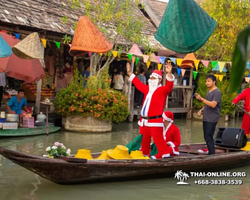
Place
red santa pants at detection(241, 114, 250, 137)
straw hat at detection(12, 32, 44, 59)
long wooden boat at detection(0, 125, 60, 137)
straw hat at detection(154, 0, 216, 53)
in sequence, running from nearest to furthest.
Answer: straw hat at detection(154, 0, 216, 53), straw hat at detection(12, 32, 44, 59), red santa pants at detection(241, 114, 250, 137), long wooden boat at detection(0, 125, 60, 137)

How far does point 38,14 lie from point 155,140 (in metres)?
7.52

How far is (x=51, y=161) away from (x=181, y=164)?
2161 millimetres

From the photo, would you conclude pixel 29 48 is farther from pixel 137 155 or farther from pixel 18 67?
pixel 137 155

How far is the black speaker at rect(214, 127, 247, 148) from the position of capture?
7141 mm

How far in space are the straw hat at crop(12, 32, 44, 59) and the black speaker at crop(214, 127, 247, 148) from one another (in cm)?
411

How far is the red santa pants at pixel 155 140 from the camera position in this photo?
584 cm

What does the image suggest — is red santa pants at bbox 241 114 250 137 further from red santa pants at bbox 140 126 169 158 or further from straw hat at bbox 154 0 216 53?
straw hat at bbox 154 0 216 53

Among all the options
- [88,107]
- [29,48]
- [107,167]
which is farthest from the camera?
[88,107]

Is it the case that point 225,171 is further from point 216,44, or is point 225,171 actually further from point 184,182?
point 216,44

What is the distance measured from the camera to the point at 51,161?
15.6ft

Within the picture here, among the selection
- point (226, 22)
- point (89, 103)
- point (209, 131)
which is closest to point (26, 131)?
point (89, 103)

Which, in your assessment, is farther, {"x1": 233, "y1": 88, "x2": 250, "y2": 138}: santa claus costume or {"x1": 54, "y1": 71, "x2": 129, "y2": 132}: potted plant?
{"x1": 54, "y1": 71, "x2": 129, "y2": 132}: potted plant

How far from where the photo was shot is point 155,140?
5.86 metres

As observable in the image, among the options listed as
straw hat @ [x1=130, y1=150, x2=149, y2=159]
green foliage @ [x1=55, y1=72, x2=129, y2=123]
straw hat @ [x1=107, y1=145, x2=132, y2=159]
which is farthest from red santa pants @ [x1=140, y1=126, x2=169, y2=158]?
green foliage @ [x1=55, y1=72, x2=129, y2=123]
